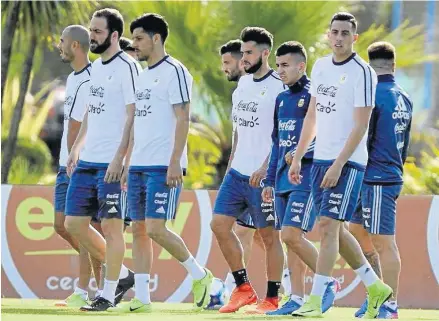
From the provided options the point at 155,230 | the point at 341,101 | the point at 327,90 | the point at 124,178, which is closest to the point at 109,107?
the point at 124,178

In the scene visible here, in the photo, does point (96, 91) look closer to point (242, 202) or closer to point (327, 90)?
point (242, 202)

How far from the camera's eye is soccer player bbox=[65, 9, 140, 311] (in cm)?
1271

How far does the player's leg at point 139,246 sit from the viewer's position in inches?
493

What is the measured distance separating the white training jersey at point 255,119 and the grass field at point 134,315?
1.45 m

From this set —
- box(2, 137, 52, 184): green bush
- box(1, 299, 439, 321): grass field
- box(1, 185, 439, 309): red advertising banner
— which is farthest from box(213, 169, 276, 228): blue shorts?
box(2, 137, 52, 184): green bush

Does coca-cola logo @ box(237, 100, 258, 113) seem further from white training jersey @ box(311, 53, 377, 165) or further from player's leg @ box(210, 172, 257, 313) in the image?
white training jersey @ box(311, 53, 377, 165)

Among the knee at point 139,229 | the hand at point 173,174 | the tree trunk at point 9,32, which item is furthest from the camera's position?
the tree trunk at point 9,32

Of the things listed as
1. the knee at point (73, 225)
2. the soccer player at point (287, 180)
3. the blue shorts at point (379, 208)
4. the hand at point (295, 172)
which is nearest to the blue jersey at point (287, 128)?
the soccer player at point (287, 180)

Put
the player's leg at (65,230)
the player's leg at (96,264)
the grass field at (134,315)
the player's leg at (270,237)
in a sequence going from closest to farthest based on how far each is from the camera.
Answer: the grass field at (134,315), the player's leg at (270,237), the player's leg at (65,230), the player's leg at (96,264)

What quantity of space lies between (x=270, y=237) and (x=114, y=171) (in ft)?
5.56

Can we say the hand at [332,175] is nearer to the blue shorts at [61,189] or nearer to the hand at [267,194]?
the hand at [267,194]

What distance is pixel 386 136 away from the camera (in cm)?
1258

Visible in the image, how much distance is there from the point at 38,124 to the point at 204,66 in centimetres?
607

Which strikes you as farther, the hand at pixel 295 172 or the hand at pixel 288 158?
the hand at pixel 288 158
